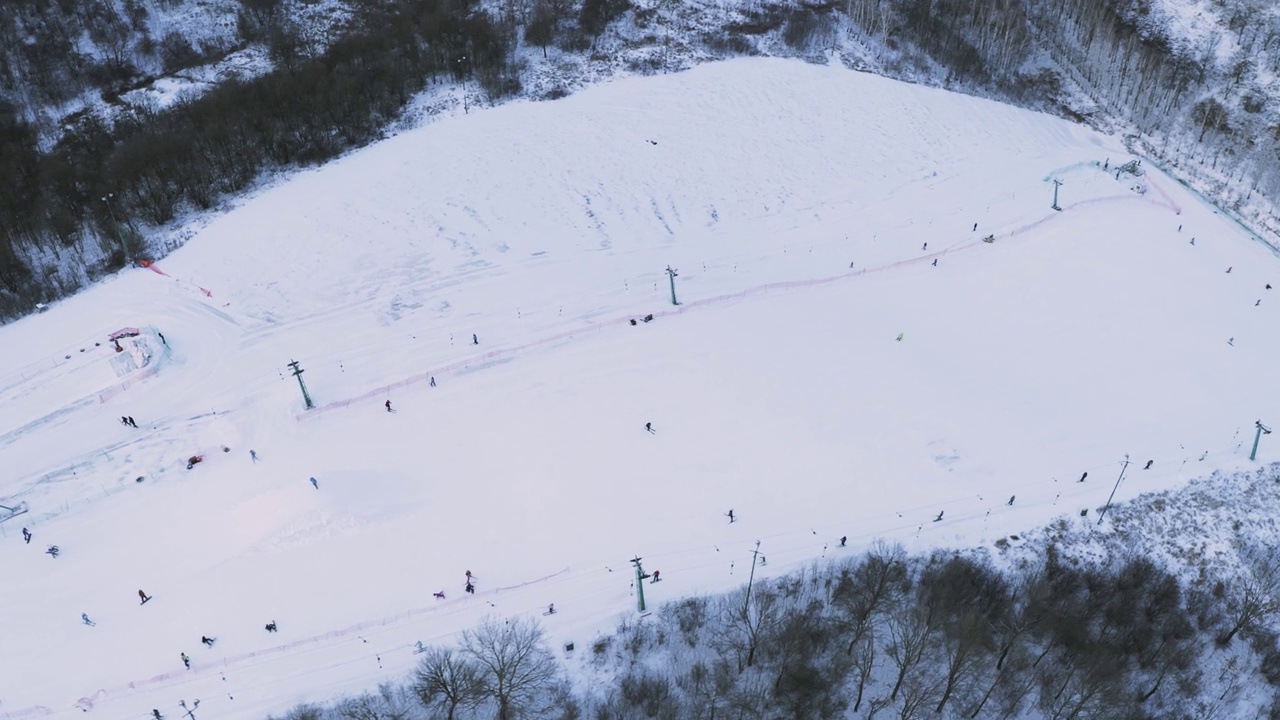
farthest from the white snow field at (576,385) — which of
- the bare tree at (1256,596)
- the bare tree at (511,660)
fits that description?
the bare tree at (1256,596)

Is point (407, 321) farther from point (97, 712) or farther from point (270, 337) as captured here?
point (97, 712)

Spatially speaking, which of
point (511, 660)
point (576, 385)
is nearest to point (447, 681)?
point (511, 660)

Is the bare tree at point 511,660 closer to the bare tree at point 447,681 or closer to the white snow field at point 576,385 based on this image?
the bare tree at point 447,681

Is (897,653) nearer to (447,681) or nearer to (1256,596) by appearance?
(1256,596)

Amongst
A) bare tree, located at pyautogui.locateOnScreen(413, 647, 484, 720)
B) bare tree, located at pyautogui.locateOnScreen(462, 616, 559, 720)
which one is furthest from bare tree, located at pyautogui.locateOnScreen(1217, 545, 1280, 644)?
bare tree, located at pyautogui.locateOnScreen(413, 647, 484, 720)

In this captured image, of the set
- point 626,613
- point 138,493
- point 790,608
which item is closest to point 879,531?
point 790,608

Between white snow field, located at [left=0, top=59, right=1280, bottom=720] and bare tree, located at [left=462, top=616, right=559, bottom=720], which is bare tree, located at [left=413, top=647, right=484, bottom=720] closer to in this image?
bare tree, located at [left=462, top=616, right=559, bottom=720]
